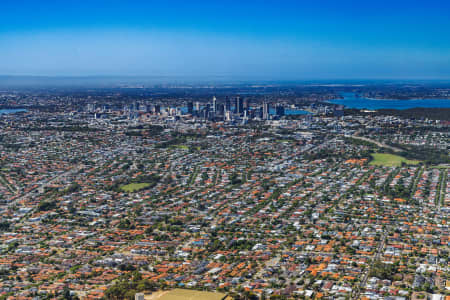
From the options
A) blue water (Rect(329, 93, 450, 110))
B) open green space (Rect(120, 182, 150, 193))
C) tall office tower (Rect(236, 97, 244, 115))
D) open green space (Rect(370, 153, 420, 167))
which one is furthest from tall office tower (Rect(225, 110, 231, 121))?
open green space (Rect(120, 182, 150, 193))

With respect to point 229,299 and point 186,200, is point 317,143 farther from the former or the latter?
point 229,299

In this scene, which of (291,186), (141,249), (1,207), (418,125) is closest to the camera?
(141,249)

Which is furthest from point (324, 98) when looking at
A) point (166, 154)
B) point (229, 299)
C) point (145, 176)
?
point (229, 299)

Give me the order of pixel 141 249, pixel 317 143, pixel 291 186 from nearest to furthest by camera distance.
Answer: pixel 141 249
pixel 291 186
pixel 317 143

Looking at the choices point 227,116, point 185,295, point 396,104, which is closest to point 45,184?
point 185,295

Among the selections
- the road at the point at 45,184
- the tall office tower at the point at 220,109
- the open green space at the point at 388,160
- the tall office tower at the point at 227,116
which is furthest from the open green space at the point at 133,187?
the tall office tower at the point at 220,109

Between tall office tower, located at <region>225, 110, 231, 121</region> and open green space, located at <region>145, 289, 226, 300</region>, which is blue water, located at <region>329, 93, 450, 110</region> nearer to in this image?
tall office tower, located at <region>225, 110, 231, 121</region>

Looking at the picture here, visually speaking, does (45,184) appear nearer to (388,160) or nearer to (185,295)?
(185,295)

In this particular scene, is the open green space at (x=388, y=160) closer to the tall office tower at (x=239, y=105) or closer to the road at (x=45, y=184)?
the road at (x=45, y=184)
